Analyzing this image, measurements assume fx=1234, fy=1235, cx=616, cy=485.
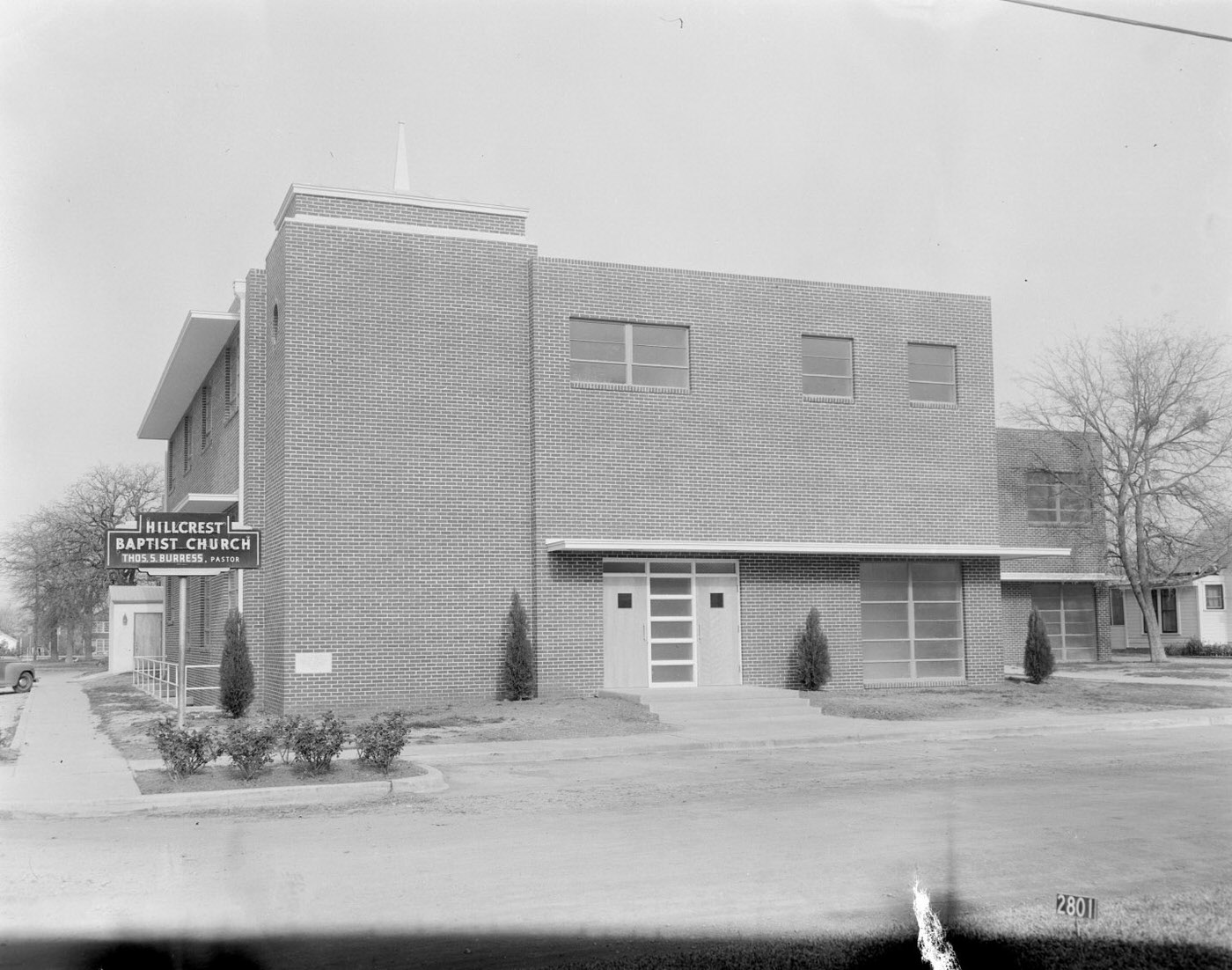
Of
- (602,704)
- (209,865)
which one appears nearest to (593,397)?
(602,704)

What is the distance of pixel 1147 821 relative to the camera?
1068 centimetres

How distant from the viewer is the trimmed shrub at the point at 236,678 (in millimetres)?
22297

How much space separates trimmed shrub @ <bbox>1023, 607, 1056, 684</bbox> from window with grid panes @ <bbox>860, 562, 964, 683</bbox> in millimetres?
1620

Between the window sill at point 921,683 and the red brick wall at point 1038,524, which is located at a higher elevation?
the red brick wall at point 1038,524

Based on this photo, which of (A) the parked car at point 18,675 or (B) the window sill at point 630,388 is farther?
(A) the parked car at point 18,675

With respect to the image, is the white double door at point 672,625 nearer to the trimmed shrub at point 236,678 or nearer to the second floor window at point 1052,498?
the trimmed shrub at point 236,678

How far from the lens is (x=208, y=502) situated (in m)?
26.6

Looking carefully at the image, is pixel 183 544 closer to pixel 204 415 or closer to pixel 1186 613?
pixel 204 415

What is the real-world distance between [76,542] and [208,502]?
48.5m

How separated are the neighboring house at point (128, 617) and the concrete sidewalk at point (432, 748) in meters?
18.3

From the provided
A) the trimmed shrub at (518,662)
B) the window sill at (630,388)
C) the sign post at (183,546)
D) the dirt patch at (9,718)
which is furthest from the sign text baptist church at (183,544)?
the window sill at (630,388)

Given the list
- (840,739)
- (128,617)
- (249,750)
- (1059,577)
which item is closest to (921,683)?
(840,739)

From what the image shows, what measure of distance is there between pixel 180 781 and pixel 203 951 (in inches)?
281

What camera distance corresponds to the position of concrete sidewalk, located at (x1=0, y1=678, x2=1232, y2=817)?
40.7 ft
